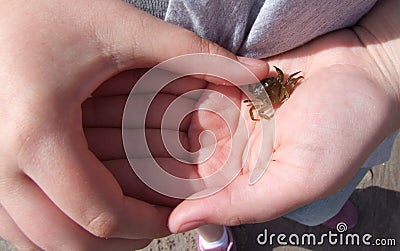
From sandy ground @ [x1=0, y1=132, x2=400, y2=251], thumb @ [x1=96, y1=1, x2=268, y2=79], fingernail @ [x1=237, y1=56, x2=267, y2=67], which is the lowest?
sandy ground @ [x1=0, y1=132, x2=400, y2=251]

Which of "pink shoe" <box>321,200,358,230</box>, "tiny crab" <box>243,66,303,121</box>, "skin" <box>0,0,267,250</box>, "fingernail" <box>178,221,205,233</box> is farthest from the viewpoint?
"pink shoe" <box>321,200,358,230</box>

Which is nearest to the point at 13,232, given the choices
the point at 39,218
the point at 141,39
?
the point at 39,218

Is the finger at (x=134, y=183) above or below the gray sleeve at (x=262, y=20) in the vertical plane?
below

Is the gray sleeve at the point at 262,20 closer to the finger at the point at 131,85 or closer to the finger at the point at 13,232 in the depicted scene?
the finger at the point at 131,85

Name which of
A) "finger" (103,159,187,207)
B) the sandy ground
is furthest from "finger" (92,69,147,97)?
the sandy ground

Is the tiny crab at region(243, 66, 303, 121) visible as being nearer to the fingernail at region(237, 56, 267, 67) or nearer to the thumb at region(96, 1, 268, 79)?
the fingernail at region(237, 56, 267, 67)

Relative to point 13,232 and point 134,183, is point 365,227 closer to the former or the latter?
point 134,183

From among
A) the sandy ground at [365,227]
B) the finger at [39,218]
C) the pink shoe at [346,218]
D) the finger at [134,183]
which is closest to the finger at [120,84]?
the finger at [134,183]
